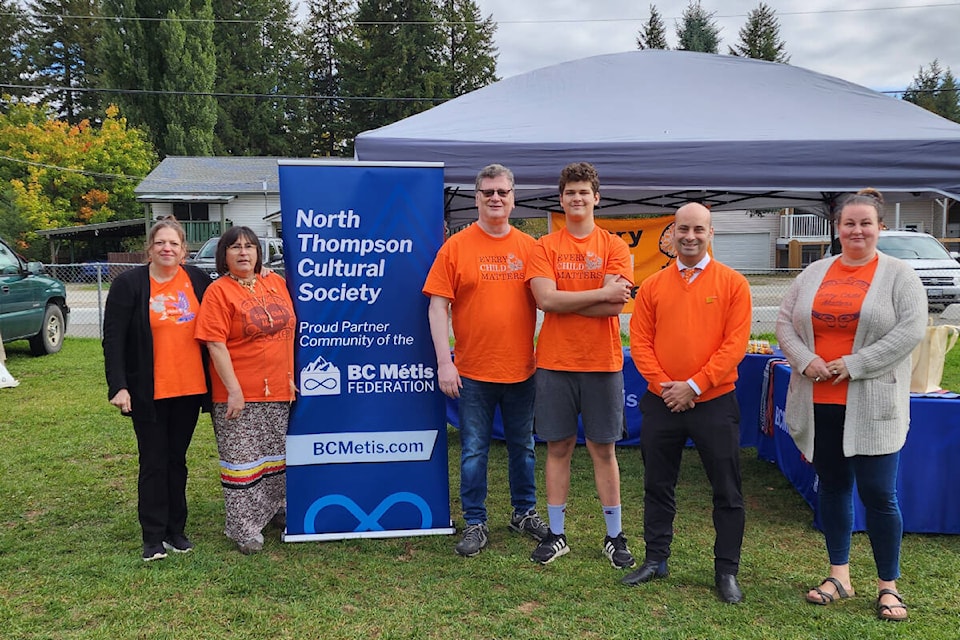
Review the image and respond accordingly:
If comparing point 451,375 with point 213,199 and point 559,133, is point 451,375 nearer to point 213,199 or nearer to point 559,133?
point 559,133

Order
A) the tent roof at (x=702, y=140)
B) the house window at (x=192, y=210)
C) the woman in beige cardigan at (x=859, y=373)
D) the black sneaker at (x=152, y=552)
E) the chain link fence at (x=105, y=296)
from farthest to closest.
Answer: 1. the house window at (x=192, y=210)
2. the chain link fence at (x=105, y=296)
3. the tent roof at (x=702, y=140)
4. the black sneaker at (x=152, y=552)
5. the woman in beige cardigan at (x=859, y=373)

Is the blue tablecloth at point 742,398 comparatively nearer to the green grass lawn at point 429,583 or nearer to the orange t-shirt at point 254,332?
the green grass lawn at point 429,583

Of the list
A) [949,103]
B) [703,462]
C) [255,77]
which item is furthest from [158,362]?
[949,103]

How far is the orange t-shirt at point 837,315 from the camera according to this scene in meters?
2.76

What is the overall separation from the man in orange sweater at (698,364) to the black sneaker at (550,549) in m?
0.63

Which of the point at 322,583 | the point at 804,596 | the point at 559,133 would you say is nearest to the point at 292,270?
the point at 322,583

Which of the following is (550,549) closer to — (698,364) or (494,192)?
(698,364)

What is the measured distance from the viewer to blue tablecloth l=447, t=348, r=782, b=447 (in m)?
4.78

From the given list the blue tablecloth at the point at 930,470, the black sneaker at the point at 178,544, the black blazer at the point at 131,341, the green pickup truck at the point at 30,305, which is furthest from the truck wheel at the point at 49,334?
the blue tablecloth at the point at 930,470

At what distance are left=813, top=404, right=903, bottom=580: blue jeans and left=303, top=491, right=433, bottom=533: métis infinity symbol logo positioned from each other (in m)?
1.94

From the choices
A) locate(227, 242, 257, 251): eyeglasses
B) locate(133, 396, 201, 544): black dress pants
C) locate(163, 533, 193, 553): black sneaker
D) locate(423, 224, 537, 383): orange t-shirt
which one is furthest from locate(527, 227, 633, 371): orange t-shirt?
locate(163, 533, 193, 553): black sneaker

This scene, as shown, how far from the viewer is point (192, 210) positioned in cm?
2900

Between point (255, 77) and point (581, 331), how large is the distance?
43.4 m

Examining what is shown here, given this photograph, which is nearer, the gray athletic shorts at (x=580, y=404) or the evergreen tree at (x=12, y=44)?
the gray athletic shorts at (x=580, y=404)
